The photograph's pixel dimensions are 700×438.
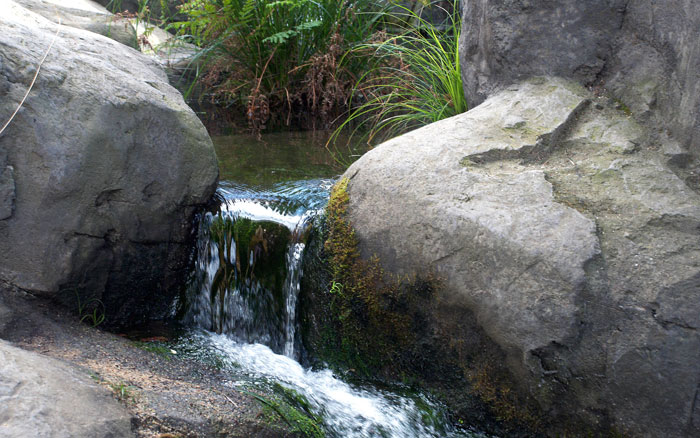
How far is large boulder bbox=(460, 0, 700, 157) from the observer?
8.94 feet

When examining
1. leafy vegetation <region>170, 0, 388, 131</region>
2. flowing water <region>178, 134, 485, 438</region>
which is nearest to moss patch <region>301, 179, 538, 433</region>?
flowing water <region>178, 134, 485, 438</region>

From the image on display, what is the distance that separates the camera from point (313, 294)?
3283mm

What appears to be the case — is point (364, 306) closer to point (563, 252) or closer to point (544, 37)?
point (563, 252)

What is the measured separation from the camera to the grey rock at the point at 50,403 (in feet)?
5.87

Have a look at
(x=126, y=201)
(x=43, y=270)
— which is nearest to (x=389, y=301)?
(x=126, y=201)

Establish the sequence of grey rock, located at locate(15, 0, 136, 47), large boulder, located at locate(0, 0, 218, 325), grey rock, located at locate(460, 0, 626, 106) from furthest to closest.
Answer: grey rock, located at locate(15, 0, 136, 47)
grey rock, located at locate(460, 0, 626, 106)
large boulder, located at locate(0, 0, 218, 325)

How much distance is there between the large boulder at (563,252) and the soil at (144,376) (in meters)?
0.98

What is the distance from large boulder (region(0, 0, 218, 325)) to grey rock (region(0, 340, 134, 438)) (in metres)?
0.86

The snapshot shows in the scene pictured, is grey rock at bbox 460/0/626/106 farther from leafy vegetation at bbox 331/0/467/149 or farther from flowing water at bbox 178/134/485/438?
flowing water at bbox 178/134/485/438

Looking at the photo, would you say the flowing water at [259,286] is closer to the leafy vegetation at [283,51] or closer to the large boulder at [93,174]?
the large boulder at [93,174]

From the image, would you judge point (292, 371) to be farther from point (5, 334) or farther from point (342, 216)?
point (5, 334)

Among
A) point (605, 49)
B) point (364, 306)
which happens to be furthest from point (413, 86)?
point (364, 306)

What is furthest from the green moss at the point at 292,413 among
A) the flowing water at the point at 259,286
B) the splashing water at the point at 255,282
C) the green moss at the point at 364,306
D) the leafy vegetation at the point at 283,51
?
the leafy vegetation at the point at 283,51

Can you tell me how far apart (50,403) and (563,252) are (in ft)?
6.47
